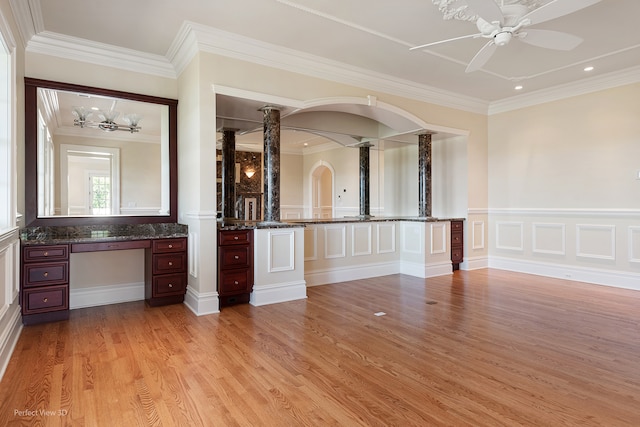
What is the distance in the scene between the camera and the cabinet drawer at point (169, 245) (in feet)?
13.1

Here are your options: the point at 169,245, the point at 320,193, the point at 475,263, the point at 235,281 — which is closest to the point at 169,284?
the point at 169,245

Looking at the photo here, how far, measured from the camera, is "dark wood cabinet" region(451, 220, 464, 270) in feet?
20.3

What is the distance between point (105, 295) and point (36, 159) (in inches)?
63.7

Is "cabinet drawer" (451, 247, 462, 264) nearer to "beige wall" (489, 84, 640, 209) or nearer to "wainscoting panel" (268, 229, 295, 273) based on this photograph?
"beige wall" (489, 84, 640, 209)

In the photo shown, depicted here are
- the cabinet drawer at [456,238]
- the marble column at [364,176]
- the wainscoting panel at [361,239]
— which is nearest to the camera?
the wainscoting panel at [361,239]

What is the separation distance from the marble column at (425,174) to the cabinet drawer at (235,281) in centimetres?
318

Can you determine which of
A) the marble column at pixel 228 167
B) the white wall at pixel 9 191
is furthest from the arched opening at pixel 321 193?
the white wall at pixel 9 191

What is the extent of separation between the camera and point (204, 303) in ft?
12.5

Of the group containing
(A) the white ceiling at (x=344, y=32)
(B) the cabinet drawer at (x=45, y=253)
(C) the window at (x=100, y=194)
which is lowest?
(B) the cabinet drawer at (x=45, y=253)

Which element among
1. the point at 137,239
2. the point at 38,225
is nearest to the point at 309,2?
the point at 137,239

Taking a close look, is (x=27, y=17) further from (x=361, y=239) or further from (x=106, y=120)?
(x=361, y=239)

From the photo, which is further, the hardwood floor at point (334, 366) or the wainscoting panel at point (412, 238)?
the wainscoting panel at point (412, 238)

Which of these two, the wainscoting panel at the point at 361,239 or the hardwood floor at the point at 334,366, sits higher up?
the wainscoting panel at the point at 361,239

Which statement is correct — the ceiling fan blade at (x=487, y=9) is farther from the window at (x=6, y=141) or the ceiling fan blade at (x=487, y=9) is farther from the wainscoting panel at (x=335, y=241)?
the window at (x=6, y=141)
